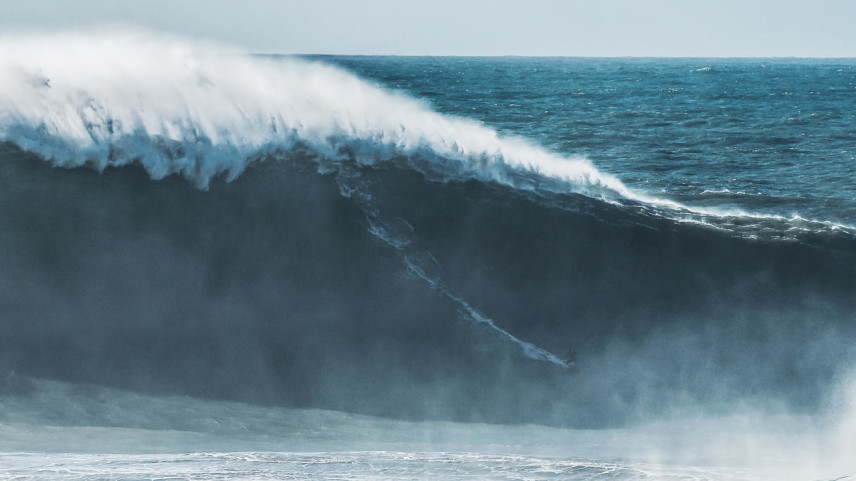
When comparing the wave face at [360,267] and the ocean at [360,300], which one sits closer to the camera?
the ocean at [360,300]

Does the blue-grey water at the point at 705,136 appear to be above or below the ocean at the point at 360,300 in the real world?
above

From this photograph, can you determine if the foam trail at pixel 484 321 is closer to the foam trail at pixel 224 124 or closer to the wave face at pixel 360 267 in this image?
the wave face at pixel 360 267

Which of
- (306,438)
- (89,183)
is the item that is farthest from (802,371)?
(89,183)

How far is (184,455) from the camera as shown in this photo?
834 centimetres

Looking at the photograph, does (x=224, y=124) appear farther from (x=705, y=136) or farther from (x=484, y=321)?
(x=705, y=136)

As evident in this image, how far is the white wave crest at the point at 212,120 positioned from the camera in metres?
Result: 12.9

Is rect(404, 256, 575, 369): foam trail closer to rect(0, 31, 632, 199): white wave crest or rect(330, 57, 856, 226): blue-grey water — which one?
rect(0, 31, 632, 199): white wave crest

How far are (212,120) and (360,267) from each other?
12.2 ft

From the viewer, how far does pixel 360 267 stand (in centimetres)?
1184

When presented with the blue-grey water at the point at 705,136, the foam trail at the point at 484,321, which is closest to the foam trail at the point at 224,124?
the foam trail at the point at 484,321

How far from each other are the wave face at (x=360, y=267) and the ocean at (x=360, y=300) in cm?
4

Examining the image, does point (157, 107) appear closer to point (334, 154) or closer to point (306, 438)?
point (334, 154)

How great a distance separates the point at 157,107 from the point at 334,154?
2.78 meters

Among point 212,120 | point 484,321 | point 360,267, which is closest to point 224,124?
point 212,120
